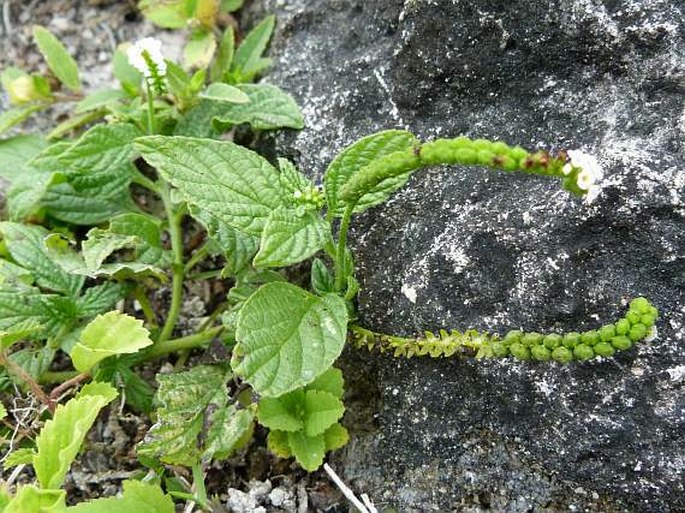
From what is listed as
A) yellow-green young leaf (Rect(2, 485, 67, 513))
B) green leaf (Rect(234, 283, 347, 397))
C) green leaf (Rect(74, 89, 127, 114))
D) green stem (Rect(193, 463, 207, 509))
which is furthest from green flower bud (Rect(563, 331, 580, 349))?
green leaf (Rect(74, 89, 127, 114))

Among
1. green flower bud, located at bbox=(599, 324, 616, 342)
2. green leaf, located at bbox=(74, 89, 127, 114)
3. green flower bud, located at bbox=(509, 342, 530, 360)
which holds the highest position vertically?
green leaf, located at bbox=(74, 89, 127, 114)

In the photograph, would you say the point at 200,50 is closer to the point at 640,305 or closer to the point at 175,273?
the point at 175,273

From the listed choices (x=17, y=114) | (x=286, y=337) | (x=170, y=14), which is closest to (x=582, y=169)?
(x=286, y=337)

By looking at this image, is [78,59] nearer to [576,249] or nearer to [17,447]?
[17,447]

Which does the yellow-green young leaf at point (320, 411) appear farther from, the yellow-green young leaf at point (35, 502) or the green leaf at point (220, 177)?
the yellow-green young leaf at point (35, 502)

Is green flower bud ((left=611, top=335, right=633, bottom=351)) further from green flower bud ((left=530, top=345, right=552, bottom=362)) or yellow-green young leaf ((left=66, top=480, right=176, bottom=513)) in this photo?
yellow-green young leaf ((left=66, top=480, right=176, bottom=513))

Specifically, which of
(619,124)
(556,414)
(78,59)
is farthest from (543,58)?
(78,59)
